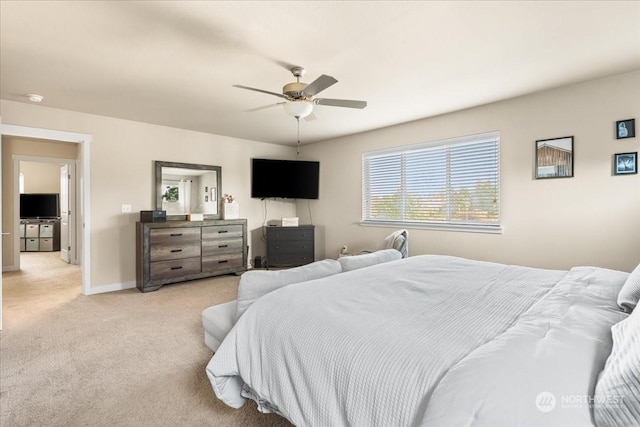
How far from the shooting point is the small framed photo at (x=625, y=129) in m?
2.90

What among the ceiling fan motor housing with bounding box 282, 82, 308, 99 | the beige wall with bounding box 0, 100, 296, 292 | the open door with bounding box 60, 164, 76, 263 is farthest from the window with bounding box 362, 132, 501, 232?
the open door with bounding box 60, 164, 76, 263

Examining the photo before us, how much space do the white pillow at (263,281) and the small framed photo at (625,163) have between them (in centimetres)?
304

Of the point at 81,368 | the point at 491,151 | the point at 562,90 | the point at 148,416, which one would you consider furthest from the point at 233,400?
the point at 562,90

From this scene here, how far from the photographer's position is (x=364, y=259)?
253cm

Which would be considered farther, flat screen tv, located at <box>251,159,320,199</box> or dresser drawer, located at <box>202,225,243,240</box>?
flat screen tv, located at <box>251,159,320,199</box>

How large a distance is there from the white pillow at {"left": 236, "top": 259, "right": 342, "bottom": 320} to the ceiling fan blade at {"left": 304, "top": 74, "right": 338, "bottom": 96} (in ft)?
4.32

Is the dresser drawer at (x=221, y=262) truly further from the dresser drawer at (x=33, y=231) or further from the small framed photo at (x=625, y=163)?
the dresser drawer at (x=33, y=231)

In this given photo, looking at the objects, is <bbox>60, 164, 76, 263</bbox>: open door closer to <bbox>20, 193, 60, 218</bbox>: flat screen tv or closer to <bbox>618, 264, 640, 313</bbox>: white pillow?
<bbox>20, 193, 60, 218</bbox>: flat screen tv

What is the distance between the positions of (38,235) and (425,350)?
10.3 m

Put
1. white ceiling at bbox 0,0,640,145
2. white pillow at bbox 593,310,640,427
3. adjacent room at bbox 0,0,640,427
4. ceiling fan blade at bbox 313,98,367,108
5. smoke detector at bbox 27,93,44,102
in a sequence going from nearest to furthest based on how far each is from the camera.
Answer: white pillow at bbox 593,310,640,427 → adjacent room at bbox 0,0,640,427 → white ceiling at bbox 0,0,640,145 → ceiling fan blade at bbox 313,98,367,108 → smoke detector at bbox 27,93,44,102

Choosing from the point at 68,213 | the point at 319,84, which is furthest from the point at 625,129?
the point at 68,213

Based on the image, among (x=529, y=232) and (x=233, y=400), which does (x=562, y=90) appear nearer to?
(x=529, y=232)

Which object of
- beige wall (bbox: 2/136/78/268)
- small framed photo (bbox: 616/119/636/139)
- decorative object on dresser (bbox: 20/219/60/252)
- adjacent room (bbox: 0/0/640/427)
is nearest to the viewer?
adjacent room (bbox: 0/0/640/427)

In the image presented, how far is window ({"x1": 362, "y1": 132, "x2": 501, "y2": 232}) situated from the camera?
3906mm
